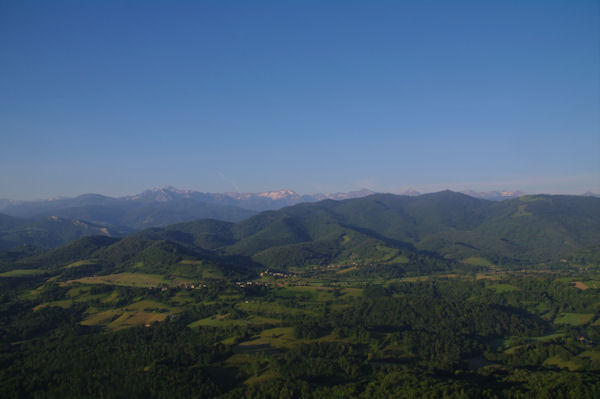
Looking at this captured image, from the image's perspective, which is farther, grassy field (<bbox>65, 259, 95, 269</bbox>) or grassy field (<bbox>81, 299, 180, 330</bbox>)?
grassy field (<bbox>65, 259, 95, 269</bbox>)

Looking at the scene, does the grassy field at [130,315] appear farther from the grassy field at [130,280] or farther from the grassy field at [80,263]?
the grassy field at [80,263]

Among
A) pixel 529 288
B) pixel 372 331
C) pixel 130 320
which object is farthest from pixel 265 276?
pixel 529 288

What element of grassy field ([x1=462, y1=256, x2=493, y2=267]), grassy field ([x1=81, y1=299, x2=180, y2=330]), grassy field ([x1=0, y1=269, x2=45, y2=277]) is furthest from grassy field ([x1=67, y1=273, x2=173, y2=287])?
grassy field ([x1=462, y1=256, x2=493, y2=267])

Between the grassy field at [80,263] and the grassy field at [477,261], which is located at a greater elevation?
the grassy field at [80,263]

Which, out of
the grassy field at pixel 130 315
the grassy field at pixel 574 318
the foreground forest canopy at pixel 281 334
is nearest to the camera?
the foreground forest canopy at pixel 281 334

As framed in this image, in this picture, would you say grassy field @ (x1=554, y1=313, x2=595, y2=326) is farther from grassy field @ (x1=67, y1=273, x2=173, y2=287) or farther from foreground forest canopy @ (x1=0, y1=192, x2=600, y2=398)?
grassy field @ (x1=67, y1=273, x2=173, y2=287)

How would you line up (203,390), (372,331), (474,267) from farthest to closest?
1. (474,267)
2. (372,331)
3. (203,390)

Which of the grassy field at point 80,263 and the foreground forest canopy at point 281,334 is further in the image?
the grassy field at point 80,263

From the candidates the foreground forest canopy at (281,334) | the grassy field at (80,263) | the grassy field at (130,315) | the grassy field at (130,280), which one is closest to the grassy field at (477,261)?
the foreground forest canopy at (281,334)

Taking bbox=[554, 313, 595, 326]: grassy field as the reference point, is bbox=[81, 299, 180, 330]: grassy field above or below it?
above

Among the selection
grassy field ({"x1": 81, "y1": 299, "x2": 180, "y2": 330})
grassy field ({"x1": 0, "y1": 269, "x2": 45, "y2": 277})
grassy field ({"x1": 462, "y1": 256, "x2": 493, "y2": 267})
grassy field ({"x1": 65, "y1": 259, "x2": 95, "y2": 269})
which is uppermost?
grassy field ({"x1": 65, "y1": 259, "x2": 95, "y2": 269})

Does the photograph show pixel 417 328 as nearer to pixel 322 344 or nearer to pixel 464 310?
pixel 464 310
